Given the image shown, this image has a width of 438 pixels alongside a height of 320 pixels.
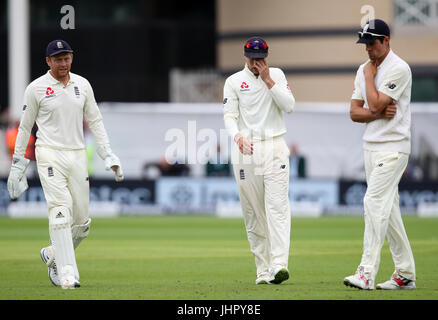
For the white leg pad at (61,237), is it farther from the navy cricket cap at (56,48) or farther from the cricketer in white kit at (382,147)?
the cricketer in white kit at (382,147)

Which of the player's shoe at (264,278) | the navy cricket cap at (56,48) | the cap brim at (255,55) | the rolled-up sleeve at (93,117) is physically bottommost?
the player's shoe at (264,278)


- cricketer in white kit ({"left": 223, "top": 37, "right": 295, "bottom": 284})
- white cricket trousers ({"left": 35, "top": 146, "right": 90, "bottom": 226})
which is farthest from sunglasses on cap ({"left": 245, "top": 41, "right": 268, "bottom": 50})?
white cricket trousers ({"left": 35, "top": 146, "right": 90, "bottom": 226})

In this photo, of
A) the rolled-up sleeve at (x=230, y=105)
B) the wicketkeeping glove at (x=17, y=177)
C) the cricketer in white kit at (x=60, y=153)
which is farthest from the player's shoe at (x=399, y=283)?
the wicketkeeping glove at (x=17, y=177)

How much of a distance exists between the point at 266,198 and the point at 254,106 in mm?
813

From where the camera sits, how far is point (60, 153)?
9.01 meters

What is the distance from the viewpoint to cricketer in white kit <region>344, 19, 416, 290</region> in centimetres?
844

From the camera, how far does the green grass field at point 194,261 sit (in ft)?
27.7

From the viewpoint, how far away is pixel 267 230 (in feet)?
30.7

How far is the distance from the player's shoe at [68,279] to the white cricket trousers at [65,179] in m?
0.47

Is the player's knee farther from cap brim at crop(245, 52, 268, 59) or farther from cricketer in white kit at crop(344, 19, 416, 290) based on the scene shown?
cricketer in white kit at crop(344, 19, 416, 290)

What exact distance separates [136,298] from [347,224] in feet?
35.8

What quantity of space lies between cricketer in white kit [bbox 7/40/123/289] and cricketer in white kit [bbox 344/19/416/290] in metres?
2.30

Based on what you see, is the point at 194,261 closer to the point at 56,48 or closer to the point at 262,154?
the point at 262,154

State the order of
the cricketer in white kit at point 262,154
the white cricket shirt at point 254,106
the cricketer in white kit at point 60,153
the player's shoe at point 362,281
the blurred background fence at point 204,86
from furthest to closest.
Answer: the blurred background fence at point 204,86
the white cricket shirt at point 254,106
the cricketer in white kit at point 262,154
the cricketer in white kit at point 60,153
the player's shoe at point 362,281
